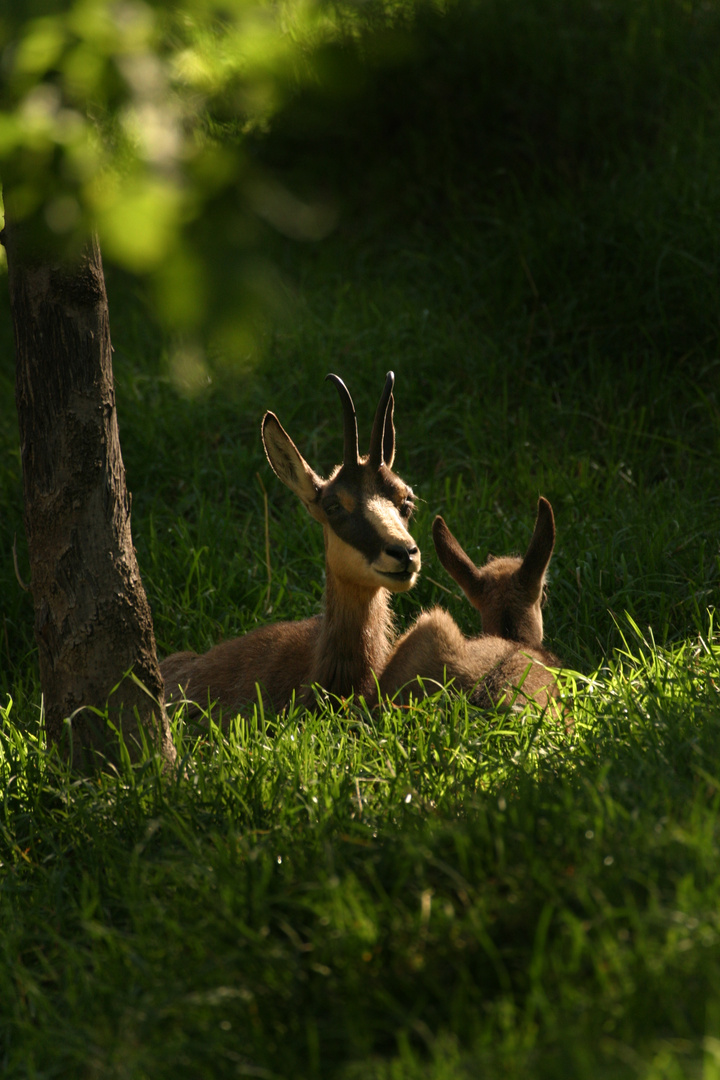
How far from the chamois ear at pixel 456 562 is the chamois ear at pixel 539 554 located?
0.25 meters

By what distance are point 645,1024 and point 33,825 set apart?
6.81ft

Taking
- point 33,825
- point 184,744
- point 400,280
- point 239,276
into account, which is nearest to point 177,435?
point 400,280

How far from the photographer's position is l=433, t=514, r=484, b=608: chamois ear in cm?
493

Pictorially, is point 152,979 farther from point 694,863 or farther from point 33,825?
point 694,863

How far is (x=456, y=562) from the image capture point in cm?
496

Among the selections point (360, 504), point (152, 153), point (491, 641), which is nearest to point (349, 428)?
point (360, 504)

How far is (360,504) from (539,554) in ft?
2.76

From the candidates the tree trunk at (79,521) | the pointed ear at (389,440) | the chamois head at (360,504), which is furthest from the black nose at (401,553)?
the tree trunk at (79,521)

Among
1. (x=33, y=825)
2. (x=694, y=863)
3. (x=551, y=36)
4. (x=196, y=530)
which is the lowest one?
(x=196, y=530)

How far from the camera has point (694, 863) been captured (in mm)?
2381

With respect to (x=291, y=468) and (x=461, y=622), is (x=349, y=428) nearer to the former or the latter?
(x=291, y=468)

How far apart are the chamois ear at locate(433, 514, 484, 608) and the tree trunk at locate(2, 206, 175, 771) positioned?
1.69 m

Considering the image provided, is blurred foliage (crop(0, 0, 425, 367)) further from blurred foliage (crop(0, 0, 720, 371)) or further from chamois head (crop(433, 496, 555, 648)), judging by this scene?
chamois head (crop(433, 496, 555, 648))

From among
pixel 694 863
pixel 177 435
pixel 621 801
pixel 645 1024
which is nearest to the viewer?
pixel 645 1024
